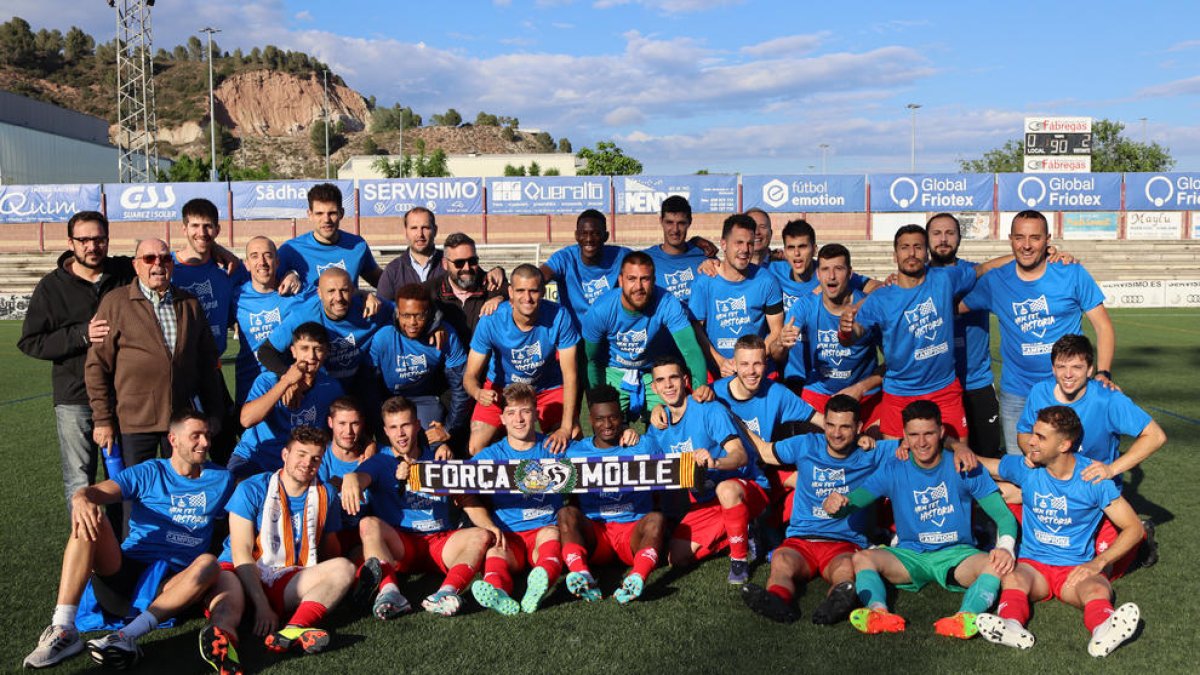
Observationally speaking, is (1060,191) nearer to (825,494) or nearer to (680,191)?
(680,191)

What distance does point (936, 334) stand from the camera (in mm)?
5980

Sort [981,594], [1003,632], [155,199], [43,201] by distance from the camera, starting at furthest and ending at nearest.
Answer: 1. [43,201]
2. [155,199]
3. [981,594]
4. [1003,632]

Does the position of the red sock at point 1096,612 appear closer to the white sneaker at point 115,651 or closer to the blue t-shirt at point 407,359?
the blue t-shirt at point 407,359

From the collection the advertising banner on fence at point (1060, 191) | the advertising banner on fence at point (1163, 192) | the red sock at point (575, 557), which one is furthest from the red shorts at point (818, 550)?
the advertising banner on fence at point (1163, 192)

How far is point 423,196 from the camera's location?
30375mm

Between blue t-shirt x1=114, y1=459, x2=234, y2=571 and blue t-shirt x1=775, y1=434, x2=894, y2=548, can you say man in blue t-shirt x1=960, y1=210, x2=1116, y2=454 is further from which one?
blue t-shirt x1=114, y1=459, x2=234, y2=571

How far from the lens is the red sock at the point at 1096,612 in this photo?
4.26 meters

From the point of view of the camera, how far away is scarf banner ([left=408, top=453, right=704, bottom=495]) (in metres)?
5.17

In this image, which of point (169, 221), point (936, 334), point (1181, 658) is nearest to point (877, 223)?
point (169, 221)

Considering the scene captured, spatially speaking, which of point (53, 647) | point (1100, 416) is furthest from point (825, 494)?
point (53, 647)

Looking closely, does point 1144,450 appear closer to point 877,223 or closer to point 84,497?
point 84,497

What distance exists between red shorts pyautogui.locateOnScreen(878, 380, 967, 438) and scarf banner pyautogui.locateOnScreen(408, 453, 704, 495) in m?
1.68

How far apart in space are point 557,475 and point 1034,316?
318cm

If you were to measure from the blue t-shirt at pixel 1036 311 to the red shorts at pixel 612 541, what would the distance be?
8.85ft
